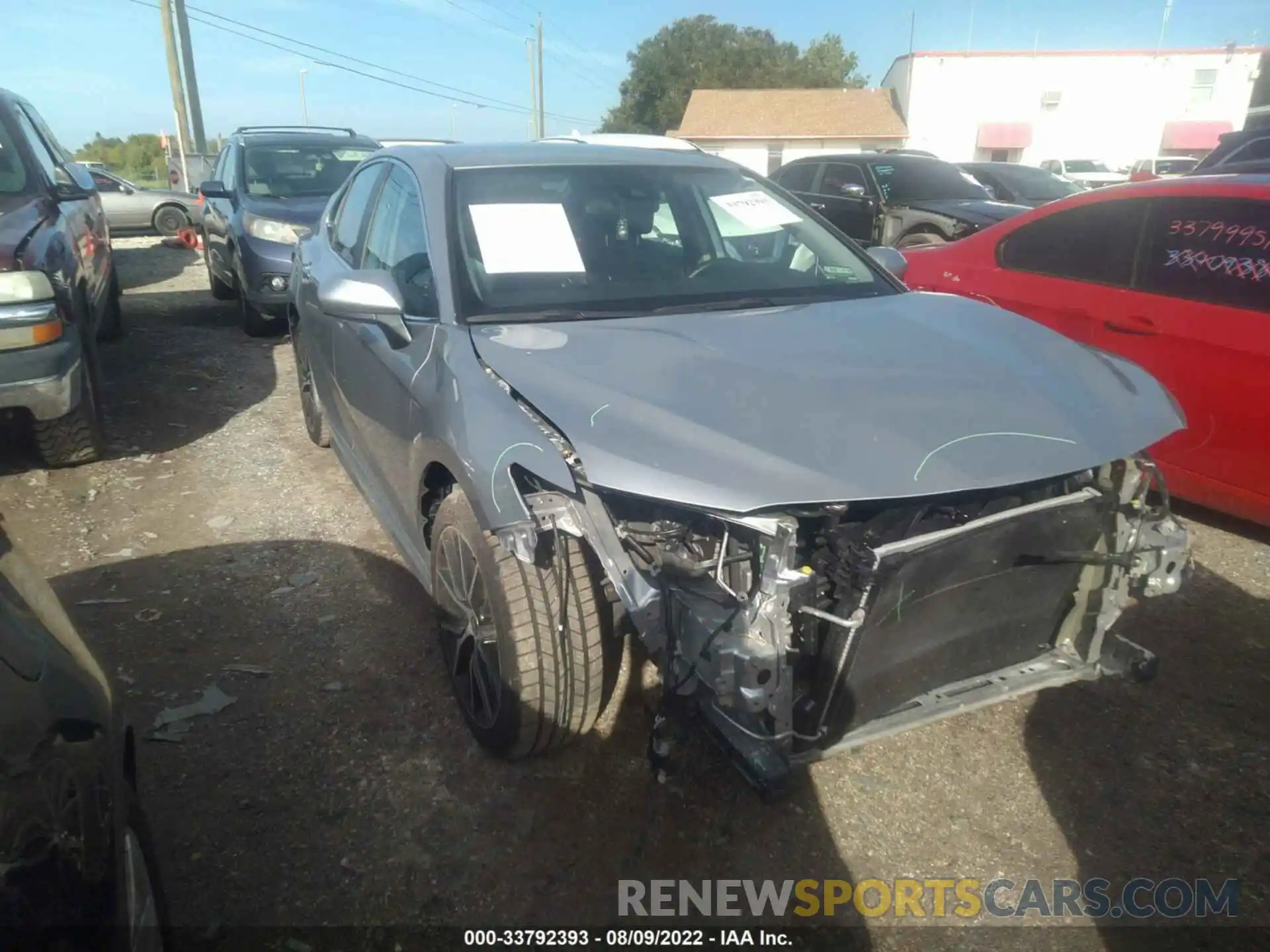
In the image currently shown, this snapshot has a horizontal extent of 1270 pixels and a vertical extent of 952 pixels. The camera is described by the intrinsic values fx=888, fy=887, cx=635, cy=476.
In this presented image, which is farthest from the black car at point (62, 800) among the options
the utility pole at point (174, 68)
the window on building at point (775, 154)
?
the window on building at point (775, 154)

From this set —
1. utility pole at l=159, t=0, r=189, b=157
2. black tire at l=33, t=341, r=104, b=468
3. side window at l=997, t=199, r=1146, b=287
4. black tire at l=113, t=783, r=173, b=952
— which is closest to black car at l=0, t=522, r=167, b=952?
black tire at l=113, t=783, r=173, b=952

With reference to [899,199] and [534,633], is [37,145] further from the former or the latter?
[899,199]

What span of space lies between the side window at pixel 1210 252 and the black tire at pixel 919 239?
5.27 m

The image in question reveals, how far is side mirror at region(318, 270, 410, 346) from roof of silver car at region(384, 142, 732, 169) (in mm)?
606

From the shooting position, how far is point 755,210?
11.6ft

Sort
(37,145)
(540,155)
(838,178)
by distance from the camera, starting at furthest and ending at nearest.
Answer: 1. (838,178)
2. (37,145)
3. (540,155)

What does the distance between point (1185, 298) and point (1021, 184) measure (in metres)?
9.29

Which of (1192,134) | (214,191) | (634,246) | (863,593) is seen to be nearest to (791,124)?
(1192,134)

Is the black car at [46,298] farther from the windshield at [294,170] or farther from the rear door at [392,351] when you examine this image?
the windshield at [294,170]

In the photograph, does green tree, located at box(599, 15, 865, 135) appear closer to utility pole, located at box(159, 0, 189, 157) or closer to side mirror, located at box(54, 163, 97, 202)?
utility pole, located at box(159, 0, 189, 157)

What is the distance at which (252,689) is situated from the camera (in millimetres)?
3045

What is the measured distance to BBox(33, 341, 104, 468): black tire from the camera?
4.67 metres

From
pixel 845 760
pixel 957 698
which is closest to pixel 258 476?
pixel 845 760

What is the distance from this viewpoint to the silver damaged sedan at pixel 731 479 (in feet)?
6.64
